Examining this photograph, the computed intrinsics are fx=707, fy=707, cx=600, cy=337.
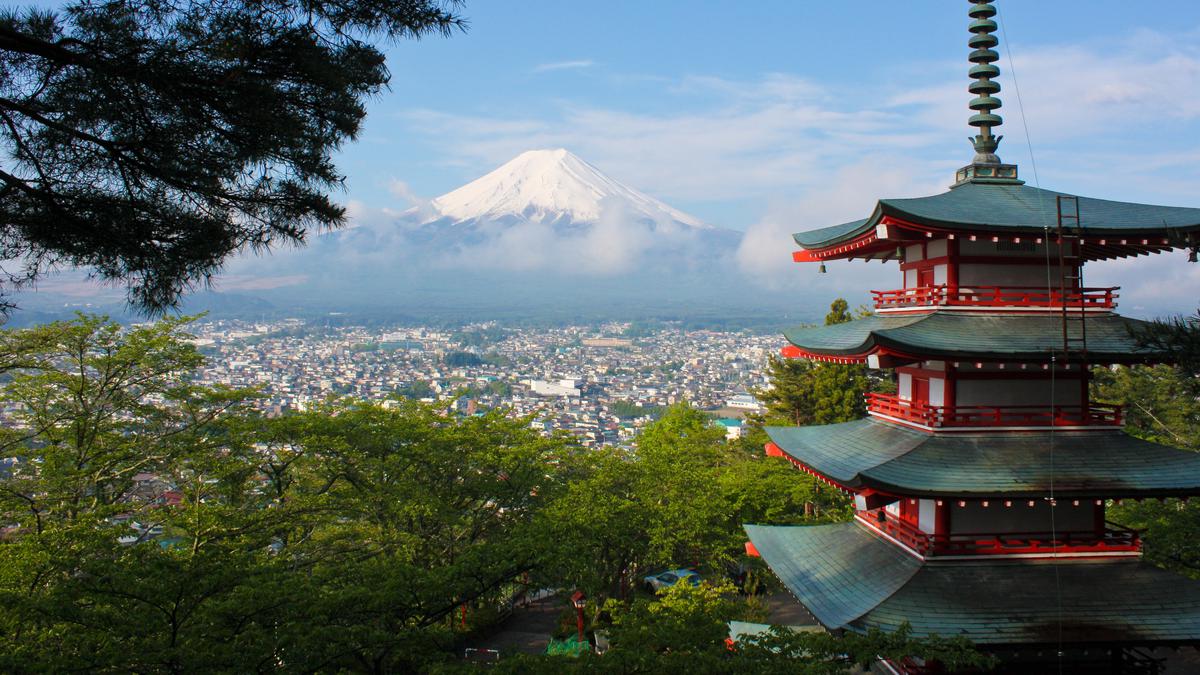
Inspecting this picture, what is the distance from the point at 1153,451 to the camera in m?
8.52

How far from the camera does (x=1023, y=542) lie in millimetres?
8469

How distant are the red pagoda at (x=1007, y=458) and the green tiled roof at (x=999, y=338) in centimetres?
2

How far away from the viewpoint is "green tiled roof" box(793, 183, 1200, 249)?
8.32 m

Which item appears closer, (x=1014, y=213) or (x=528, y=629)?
(x=1014, y=213)

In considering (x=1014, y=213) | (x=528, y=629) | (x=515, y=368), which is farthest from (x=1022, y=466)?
(x=515, y=368)

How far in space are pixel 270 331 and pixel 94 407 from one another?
11666cm

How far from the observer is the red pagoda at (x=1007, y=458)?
7.79 meters

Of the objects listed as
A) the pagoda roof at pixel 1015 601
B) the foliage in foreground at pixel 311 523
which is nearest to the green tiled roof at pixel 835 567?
the pagoda roof at pixel 1015 601

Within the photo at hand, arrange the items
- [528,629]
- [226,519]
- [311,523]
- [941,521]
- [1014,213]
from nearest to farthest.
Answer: [941,521] → [1014,213] → [226,519] → [311,523] → [528,629]

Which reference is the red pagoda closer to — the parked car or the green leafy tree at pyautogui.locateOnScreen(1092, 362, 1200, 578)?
the green leafy tree at pyautogui.locateOnScreen(1092, 362, 1200, 578)

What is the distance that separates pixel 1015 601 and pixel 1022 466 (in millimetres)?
1522

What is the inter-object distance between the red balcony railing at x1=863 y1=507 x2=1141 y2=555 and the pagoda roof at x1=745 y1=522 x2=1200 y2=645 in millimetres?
153

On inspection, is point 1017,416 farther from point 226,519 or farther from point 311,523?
point 311,523

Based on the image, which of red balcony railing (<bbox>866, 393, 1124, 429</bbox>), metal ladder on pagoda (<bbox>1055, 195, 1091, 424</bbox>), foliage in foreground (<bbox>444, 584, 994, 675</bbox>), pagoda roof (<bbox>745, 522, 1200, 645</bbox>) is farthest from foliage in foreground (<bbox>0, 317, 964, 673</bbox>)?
metal ladder on pagoda (<bbox>1055, 195, 1091, 424</bbox>)
